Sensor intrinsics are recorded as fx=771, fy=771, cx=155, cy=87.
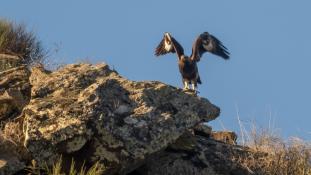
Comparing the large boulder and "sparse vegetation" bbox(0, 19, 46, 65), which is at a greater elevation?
"sparse vegetation" bbox(0, 19, 46, 65)

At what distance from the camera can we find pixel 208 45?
495 inches

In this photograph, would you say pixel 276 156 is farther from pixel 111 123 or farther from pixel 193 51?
pixel 193 51

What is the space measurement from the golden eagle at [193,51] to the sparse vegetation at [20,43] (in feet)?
7.97

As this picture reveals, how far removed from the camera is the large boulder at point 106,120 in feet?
20.0

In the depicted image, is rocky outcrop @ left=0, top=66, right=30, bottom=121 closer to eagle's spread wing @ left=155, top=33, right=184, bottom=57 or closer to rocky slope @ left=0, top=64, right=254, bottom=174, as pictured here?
rocky slope @ left=0, top=64, right=254, bottom=174

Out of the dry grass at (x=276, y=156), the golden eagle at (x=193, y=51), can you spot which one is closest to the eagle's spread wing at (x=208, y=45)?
the golden eagle at (x=193, y=51)

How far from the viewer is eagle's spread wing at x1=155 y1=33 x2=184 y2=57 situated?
1320 centimetres

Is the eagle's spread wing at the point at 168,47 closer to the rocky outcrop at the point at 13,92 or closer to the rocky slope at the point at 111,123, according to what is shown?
the rocky outcrop at the point at 13,92

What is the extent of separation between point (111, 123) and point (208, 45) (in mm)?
6534

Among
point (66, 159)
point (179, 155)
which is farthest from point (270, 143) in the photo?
point (66, 159)

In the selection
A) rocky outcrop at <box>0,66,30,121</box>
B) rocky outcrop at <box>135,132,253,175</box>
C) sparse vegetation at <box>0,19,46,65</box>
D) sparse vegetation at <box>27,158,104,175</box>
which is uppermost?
sparse vegetation at <box>0,19,46,65</box>

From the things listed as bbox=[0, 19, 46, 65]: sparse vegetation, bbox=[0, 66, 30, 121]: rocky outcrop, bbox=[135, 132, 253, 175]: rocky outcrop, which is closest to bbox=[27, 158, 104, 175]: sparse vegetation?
bbox=[135, 132, 253, 175]: rocky outcrop

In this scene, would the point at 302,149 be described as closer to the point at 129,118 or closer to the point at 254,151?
the point at 254,151

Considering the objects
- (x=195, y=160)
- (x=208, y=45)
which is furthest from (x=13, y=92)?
(x=208, y=45)
